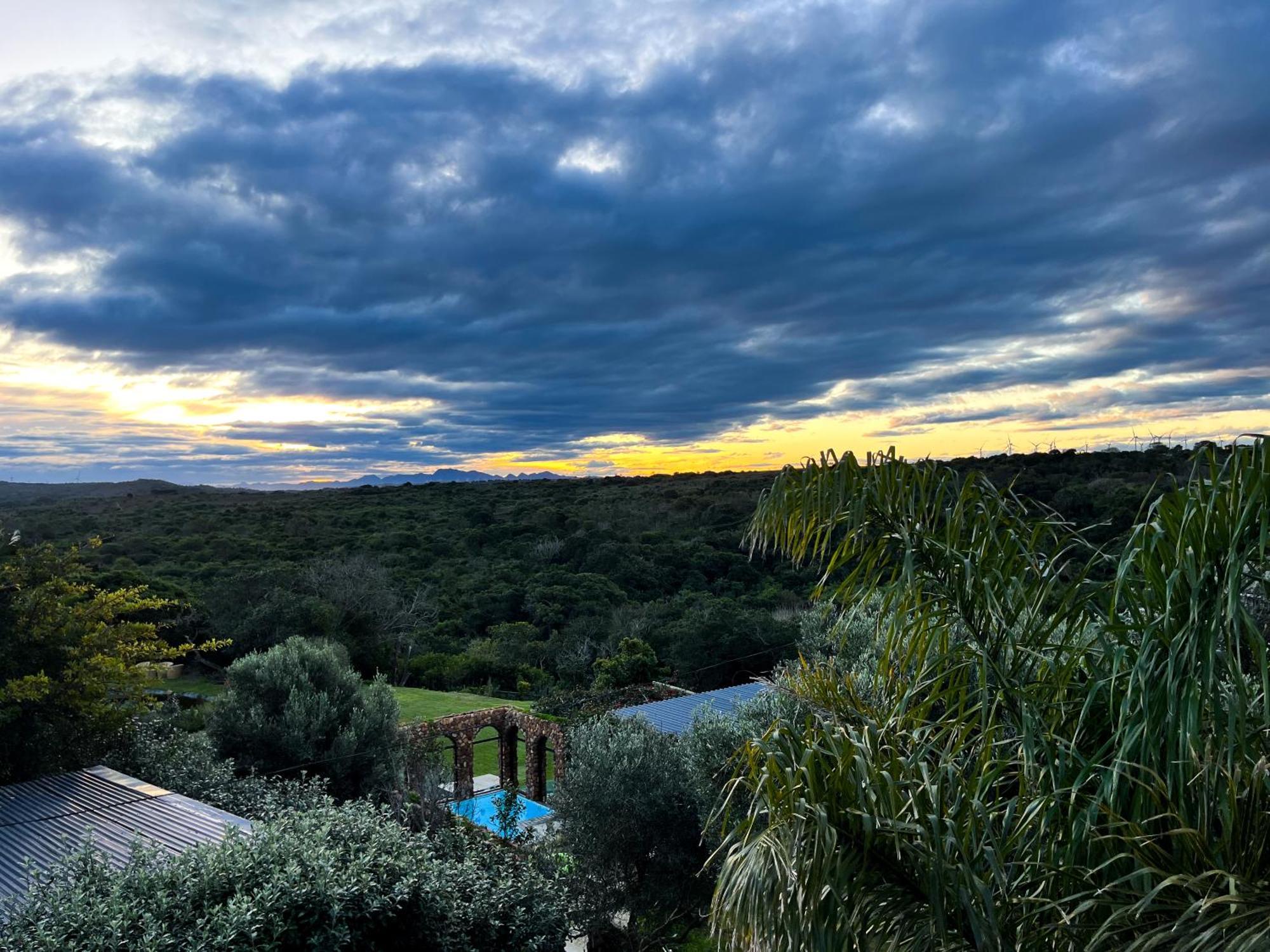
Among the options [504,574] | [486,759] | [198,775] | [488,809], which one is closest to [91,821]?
[198,775]

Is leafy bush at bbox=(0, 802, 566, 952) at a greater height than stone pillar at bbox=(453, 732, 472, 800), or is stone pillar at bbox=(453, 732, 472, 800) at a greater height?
leafy bush at bbox=(0, 802, 566, 952)

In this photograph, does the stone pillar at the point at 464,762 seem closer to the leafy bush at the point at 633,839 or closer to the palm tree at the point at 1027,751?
the leafy bush at the point at 633,839

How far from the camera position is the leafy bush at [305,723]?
13344 millimetres

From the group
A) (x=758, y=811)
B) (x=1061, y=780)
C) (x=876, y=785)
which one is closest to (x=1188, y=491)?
(x=1061, y=780)

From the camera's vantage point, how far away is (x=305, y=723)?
13.4 metres

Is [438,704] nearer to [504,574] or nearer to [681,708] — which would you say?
[681,708]

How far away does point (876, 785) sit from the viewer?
129 inches

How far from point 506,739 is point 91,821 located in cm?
1146

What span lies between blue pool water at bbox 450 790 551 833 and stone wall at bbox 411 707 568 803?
0.27m

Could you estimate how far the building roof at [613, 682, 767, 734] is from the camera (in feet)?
48.2

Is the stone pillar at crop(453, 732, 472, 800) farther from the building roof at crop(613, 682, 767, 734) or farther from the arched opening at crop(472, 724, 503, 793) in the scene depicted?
the building roof at crop(613, 682, 767, 734)

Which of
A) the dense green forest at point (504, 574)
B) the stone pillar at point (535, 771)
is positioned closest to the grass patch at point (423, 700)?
the stone pillar at point (535, 771)

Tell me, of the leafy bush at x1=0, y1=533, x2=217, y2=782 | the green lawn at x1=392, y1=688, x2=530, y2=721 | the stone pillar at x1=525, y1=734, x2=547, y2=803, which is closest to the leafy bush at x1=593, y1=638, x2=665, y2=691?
the green lawn at x1=392, y1=688, x2=530, y2=721

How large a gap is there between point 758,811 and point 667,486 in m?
52.1
